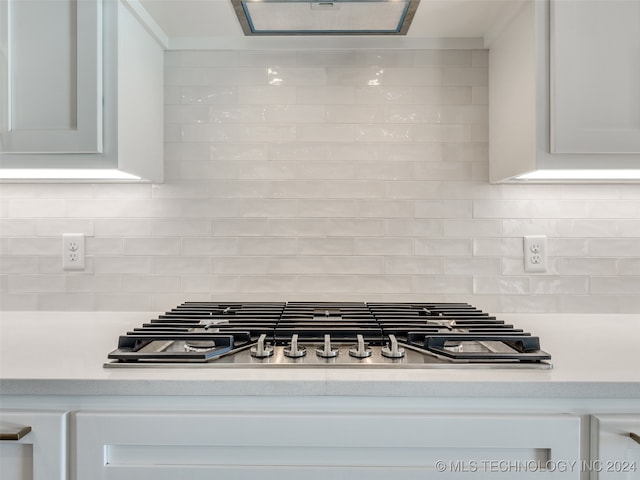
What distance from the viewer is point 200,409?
0.93 metres

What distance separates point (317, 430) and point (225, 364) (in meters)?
0.21

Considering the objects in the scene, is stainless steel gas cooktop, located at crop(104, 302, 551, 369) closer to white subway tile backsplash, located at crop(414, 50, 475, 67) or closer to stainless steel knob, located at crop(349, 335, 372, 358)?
stainless steel knob, located at crop(349, 335, 372, 358)

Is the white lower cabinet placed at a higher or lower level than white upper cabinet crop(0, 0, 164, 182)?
lower

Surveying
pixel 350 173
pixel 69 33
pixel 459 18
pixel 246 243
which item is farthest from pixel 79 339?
pixel 459 18

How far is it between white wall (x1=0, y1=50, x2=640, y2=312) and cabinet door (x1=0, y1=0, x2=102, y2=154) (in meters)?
0.40

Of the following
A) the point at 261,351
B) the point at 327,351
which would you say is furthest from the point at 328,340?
the point at 261,351

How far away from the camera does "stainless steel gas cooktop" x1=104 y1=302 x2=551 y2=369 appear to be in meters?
1.00

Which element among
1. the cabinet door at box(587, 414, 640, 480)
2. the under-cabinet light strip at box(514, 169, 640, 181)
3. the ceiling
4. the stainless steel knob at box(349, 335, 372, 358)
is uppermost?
the ceiling

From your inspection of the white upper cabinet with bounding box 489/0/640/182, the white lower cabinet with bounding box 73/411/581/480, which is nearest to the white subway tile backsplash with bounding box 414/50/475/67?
the white upper cabinet with bounding box 489/0/640/182

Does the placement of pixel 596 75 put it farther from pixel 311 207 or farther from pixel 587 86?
pixel 311 207

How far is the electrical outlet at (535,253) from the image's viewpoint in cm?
164

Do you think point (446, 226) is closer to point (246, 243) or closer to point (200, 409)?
point (246, 243)

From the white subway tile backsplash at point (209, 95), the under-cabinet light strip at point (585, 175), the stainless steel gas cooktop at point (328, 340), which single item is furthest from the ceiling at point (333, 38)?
the stainless steel gas cooktop at point (328, 340)

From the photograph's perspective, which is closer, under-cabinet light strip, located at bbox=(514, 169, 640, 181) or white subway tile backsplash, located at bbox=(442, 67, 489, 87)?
under-cabinet light strip, located at bbox=(514, 169, 640, 181)
